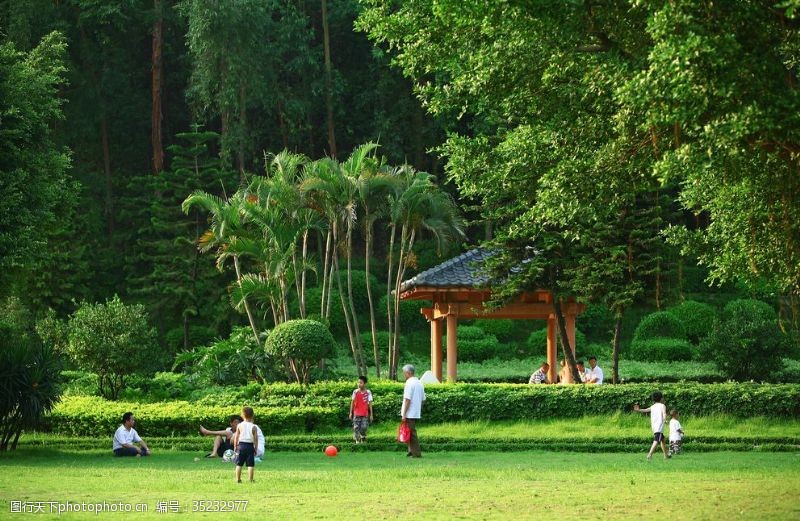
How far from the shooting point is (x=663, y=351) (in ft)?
128

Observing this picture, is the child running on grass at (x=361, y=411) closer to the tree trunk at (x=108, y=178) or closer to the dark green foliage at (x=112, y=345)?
the dark green foliage at (x=112, y=345)

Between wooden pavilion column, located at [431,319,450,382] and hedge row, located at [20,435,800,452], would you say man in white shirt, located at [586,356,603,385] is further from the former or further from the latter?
hedge row, located at [20,435,800,452]

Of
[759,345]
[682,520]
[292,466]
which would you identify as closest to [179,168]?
[759,345]

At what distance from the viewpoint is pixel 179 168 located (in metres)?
43.6

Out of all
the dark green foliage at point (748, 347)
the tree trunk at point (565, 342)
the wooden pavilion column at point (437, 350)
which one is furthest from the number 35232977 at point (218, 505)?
the dark green foliage at point (748, 347)

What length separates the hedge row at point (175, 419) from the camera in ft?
76.5

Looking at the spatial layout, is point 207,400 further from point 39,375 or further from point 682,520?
point 682,520

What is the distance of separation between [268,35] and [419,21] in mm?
32411

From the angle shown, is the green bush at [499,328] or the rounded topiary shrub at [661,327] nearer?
the rounded topiary shrub at [661,327]

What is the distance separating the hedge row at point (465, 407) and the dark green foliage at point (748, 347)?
284 inches

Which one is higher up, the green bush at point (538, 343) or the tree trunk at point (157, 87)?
the tree trunk at point (157, 87)

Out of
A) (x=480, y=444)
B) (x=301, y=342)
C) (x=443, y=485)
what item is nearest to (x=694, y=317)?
(x=301, y=342)

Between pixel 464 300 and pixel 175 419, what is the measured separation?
877cm

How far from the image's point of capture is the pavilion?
28422 millimetres
